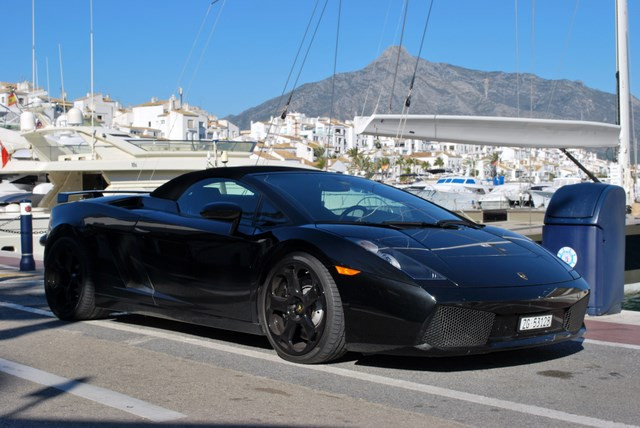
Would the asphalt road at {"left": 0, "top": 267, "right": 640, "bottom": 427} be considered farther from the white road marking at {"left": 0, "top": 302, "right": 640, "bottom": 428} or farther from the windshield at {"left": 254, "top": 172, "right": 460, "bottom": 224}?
the windshield at {"left": 254, "top": 172, "right": 460, "bottom": 224}

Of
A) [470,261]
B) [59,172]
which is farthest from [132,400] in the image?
[59,172]

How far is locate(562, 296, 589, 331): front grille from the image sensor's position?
5.18 metres

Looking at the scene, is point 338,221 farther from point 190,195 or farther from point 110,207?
point 110,207

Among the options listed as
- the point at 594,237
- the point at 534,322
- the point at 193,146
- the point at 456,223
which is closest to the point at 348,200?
the point at 456,223

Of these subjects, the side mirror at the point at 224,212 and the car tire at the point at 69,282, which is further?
the car tire at the point at 69,282

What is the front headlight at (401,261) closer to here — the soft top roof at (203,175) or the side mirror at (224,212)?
the side mirror at (224,212)

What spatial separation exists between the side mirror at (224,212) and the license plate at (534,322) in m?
1.89

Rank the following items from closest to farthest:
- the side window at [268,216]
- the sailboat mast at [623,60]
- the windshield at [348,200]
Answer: the side window at [268,216] < the windshield at [348,200] < the sailboat mast at [623,60]

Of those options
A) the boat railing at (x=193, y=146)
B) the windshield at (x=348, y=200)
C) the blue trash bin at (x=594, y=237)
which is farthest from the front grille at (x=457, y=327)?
the boat railing at (x=193, y=146)

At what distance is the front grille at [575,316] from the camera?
17.0 feet

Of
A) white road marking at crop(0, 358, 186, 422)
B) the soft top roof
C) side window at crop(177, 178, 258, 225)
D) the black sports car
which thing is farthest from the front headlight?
white road marking at crop(0, 358, 186, 422)

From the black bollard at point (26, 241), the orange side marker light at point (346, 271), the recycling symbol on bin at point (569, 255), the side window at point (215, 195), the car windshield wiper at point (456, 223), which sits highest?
the side window at point (215, 195)

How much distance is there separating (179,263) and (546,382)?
2.54 m

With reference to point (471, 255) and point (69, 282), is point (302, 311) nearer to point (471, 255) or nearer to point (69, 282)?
point (471, 255)
